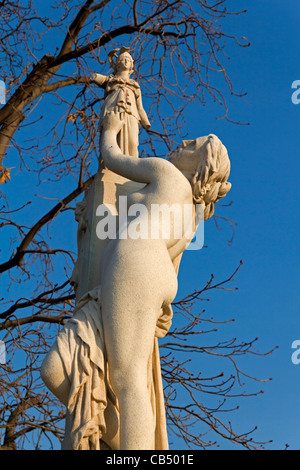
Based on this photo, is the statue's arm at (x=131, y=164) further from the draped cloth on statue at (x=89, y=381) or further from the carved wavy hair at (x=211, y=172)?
the draped cloth on statue at (x=89, y=381)

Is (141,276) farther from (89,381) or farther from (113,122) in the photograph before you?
(113,122)

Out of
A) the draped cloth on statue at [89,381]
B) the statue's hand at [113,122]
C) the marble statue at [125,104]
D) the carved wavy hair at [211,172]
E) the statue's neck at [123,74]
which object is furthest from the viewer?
the statue's neck at [123,74]

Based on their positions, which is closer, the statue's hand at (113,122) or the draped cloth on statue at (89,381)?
the draped cloth on statue at (89,381)

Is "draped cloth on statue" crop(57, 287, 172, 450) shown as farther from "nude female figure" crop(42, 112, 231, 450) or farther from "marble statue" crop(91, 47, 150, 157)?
"marble statue" crop(91, 47, 150, 157)

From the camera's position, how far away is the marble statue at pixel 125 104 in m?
5.83

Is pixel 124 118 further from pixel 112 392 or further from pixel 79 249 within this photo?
pixel 112 392

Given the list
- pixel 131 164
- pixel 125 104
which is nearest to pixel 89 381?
pixel 131 164

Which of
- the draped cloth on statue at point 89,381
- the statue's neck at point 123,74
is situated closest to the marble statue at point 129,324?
the draped cloth on statue at point 89,381

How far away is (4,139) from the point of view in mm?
7891

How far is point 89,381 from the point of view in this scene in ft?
14.6

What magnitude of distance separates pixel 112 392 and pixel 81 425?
312 millimetres

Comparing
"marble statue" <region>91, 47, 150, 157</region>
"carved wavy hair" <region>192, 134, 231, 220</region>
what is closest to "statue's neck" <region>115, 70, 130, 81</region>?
"marble statue" <region>91, 47, 150, 157</region>
